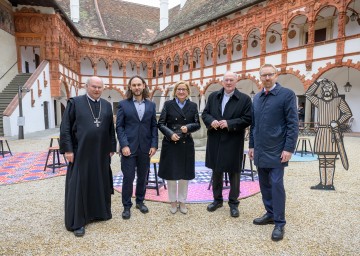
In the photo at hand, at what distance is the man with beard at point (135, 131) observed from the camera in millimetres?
3729

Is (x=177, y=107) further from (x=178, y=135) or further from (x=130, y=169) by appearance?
(x=130, y=169)

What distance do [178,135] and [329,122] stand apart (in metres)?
2.97

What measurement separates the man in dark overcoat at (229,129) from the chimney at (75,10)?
2924 centimetres

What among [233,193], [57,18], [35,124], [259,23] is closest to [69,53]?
[57,18]

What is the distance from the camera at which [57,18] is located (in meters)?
19.5

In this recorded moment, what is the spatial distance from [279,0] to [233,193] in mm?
16801

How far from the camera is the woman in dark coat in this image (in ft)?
12.5

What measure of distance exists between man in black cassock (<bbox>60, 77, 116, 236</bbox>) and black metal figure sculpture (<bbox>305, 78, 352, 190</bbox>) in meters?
3.57

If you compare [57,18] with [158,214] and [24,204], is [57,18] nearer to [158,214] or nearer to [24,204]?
[24,204]

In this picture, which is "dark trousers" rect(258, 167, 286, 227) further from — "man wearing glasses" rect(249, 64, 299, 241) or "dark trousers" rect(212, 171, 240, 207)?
"dark trousers" rect(212, 171, 240, 207)

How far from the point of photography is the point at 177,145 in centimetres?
383

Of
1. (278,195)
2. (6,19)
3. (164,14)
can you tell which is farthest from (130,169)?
(164,14)

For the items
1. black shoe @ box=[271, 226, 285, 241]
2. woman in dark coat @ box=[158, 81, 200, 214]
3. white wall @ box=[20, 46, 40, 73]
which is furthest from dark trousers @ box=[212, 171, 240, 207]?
white wall @ box=[20, 46, 40, 73]

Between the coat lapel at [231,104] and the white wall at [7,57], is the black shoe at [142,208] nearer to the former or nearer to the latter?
the coat lapel at [231,104]
